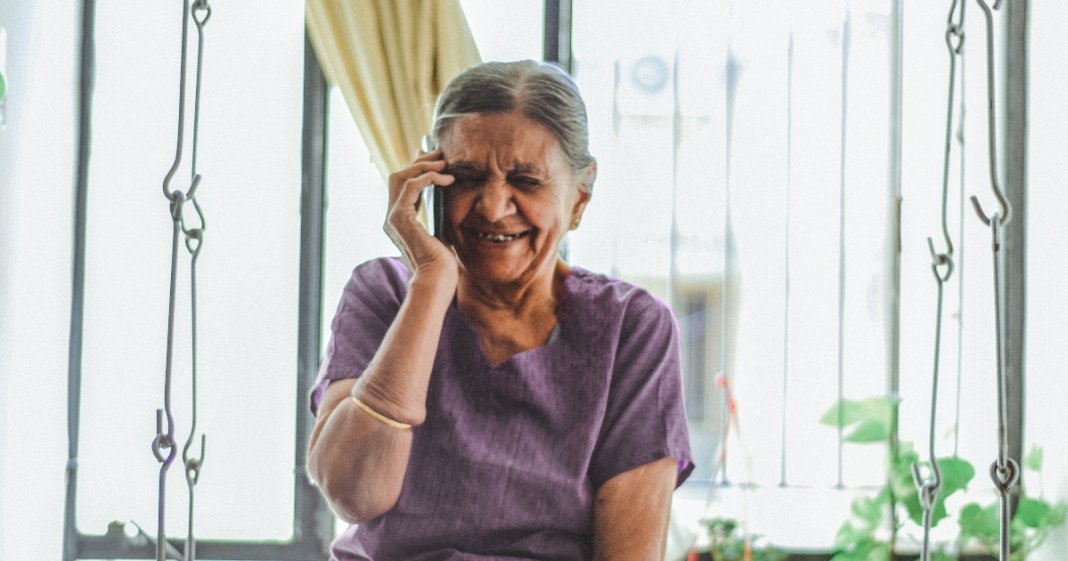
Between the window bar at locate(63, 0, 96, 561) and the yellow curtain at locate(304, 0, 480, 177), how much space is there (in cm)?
71

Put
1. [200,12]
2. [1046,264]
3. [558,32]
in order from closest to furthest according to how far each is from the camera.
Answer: [200,12], [1046,264], [558,32]

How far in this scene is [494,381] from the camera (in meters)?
1.24

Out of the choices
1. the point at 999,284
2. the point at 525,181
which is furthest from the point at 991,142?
the point at 525,181

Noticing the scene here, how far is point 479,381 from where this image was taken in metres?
1.24

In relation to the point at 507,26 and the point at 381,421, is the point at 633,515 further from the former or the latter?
the point at 507,26

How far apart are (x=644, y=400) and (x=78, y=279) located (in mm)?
2158

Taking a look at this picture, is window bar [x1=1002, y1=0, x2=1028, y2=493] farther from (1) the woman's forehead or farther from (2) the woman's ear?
(1) the woman's forehead

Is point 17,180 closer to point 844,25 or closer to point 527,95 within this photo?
point 527,95

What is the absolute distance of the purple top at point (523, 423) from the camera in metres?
1.19

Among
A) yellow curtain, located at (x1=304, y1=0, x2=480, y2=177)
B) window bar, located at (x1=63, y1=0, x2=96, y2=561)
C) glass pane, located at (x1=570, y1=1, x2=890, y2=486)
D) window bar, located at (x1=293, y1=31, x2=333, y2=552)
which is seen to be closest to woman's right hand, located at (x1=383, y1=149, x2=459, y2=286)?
yellow curtain, located at (x1=304, y1=0, x2=480, y2=177)

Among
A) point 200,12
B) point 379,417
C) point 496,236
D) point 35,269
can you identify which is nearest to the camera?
point 200,12

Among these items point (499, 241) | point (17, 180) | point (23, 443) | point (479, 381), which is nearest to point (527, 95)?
point (499, 241)

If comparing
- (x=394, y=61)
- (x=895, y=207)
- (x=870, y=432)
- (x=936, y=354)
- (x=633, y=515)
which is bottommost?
(x=870, y=432)

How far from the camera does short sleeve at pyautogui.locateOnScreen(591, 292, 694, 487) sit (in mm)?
1224
